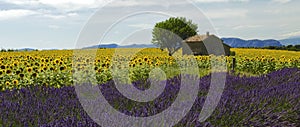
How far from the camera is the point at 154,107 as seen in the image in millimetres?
4156

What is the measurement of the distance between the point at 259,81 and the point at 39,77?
4118 mm

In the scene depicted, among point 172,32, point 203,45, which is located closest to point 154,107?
point 203,45

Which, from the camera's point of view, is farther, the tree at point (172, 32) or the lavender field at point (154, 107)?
the tree at point (172, 32)

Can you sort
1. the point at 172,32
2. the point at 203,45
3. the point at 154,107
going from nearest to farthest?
the point at 154,107 → the point at 203,45 → the point at 172,32

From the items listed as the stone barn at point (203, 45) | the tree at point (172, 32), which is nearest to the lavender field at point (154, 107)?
the stone barn at point (203, 45)

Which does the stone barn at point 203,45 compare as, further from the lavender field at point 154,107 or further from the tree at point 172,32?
the lavender field at point 154,107

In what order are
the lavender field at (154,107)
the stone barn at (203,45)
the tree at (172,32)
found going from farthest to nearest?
the tree at (172,32)
the stone barn at (203,45)
the lavender field at (154,107)

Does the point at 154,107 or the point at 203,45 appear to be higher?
the point at 203,45

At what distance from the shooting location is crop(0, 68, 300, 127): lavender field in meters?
3.71

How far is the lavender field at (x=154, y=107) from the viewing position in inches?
146

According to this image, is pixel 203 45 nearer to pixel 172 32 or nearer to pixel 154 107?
pixel 172 32

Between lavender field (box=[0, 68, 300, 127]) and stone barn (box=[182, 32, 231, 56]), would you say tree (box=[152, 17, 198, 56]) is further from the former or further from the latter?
lavender field (box=[0, 68, 300, 127])

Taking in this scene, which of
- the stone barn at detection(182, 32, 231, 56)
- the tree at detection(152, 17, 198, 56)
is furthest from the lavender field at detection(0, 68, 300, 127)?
the tree at detection(152, 17, 198, 56)

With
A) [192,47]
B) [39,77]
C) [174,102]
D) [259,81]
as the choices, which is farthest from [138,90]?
[192,47]
